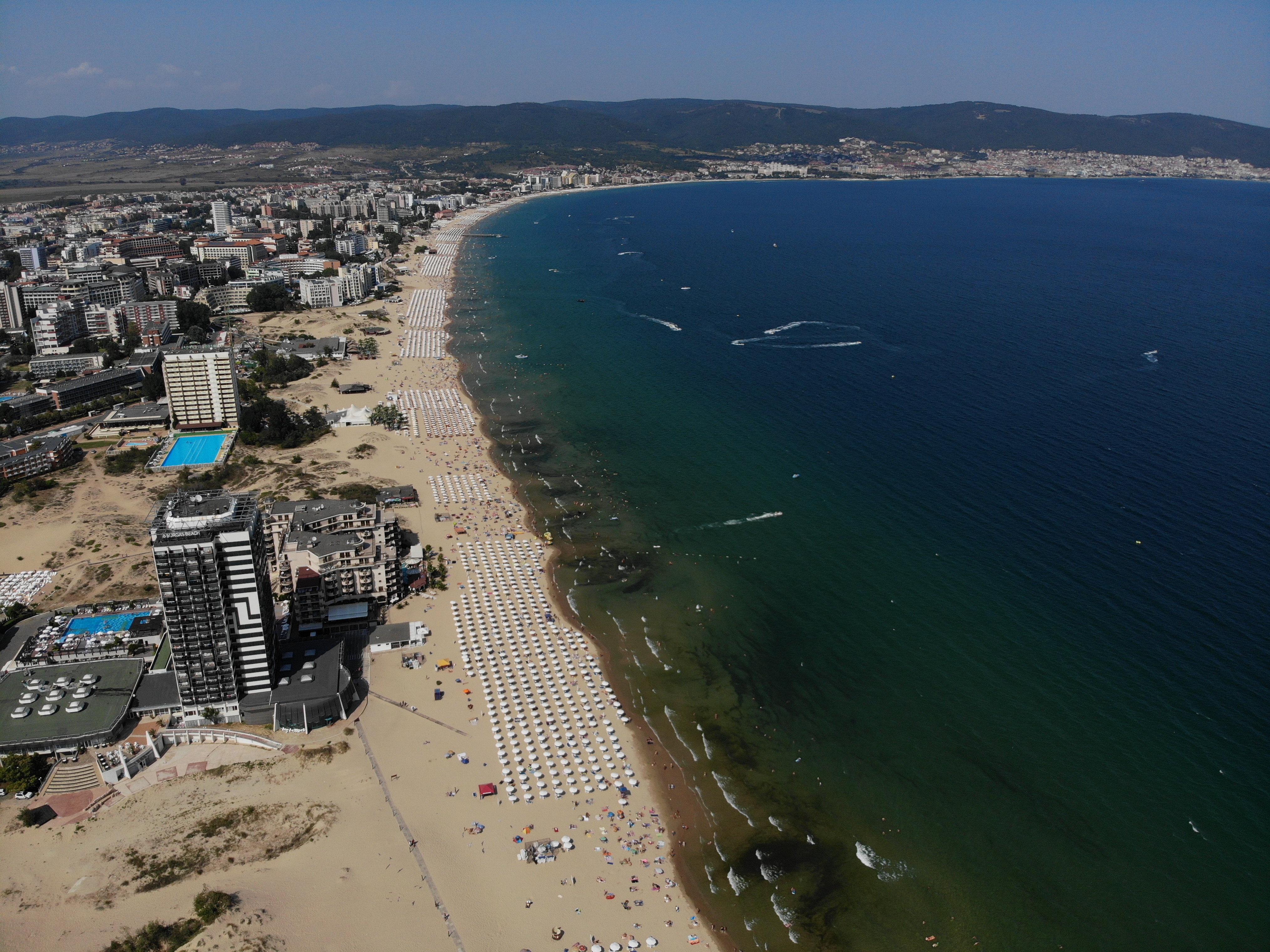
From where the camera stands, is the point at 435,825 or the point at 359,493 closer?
the point at 435,825

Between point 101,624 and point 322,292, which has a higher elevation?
point 322,292

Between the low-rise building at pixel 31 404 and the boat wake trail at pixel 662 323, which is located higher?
the boat wake trail at pixel 662 323

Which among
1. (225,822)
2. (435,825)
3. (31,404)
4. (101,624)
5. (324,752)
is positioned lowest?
(435,825)

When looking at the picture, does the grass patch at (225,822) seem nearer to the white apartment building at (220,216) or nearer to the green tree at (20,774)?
the green tree at (20,774)

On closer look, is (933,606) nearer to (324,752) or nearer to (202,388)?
(324,752)

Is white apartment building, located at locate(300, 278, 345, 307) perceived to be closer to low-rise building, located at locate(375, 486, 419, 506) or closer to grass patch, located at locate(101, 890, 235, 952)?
low-rise building, located at locate(375, 486, 419, 506)

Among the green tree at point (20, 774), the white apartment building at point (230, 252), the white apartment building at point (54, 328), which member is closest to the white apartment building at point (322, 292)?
the white apartment building at point (230, 252)

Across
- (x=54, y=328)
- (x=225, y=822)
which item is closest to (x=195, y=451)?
(x=54, y=328)
